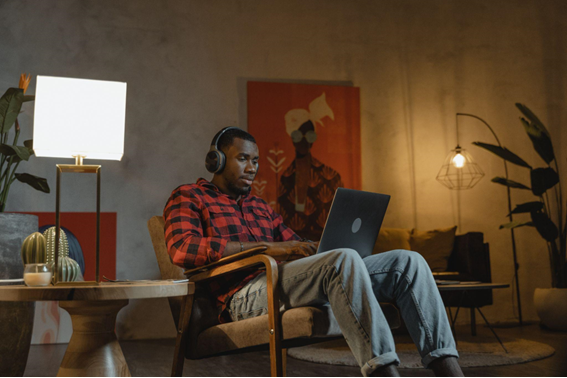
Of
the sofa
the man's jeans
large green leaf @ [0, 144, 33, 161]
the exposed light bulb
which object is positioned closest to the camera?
the man's jeans

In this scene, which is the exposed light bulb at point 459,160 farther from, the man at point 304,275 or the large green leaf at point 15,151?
the large green leaf at point 15,151

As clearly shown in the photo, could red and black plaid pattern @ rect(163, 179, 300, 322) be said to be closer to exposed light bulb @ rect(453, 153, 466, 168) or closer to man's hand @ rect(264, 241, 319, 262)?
man's hand @ rect(264, 241, 319, 262)

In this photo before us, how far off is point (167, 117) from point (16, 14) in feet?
4.49

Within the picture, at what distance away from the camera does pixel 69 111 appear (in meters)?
1.76

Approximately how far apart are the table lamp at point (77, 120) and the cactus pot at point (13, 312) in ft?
3.10

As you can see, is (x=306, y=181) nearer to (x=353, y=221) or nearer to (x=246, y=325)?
(x=353, y=221)

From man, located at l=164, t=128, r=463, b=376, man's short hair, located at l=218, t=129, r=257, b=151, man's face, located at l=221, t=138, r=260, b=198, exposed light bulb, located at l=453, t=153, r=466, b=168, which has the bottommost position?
man, located at l=164, t=128, r=463, b=376

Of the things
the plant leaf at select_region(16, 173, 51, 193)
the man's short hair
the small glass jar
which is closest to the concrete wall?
the plant leaf at select_region(16, 173, 51, 193)

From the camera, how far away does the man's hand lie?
1.97 m

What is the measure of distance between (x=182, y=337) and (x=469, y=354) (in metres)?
1.89

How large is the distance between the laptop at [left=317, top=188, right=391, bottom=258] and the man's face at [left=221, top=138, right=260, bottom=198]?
0.57 meters

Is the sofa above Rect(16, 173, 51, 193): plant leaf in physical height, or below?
below

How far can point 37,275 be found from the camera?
1.60m

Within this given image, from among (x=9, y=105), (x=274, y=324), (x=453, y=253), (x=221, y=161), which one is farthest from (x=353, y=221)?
(x=453, y=253)
